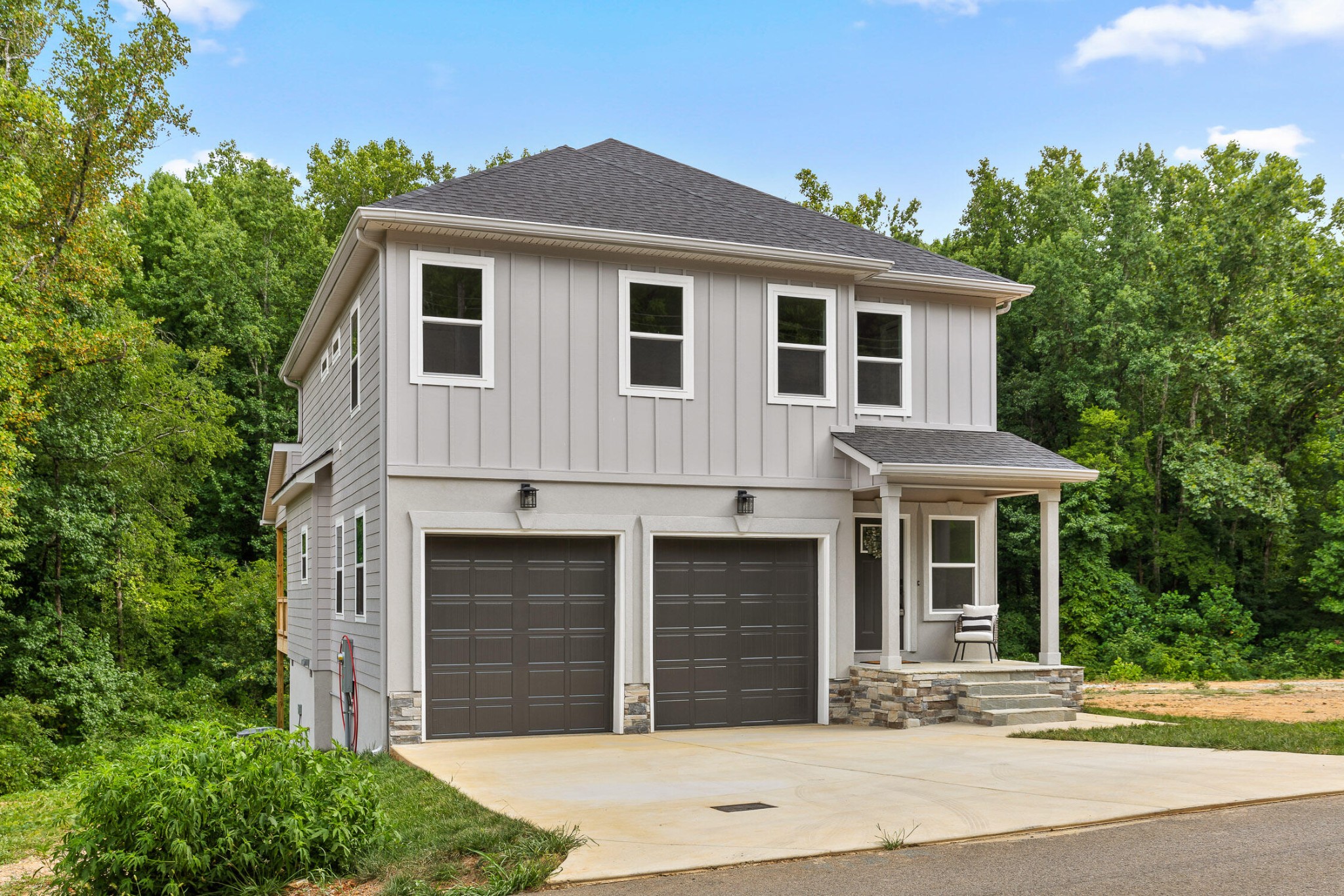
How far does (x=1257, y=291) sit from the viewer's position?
24766 millimetres

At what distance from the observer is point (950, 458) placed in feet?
43.1

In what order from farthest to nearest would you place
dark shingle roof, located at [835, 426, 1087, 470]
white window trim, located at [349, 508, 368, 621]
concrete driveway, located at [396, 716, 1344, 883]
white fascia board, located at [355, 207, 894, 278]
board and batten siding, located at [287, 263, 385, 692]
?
dark shingle roof, located at [835, 426, 1087, 470] < white window trim, located at [349, 508, 368, 621] < board and batten siding, located at [287, 263, 385, 692] < white fascia board, located at [355, 207, 894, 278] < concrete driveway, located at [396, 716, 1344, 883]

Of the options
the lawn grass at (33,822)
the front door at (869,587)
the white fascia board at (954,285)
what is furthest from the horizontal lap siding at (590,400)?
the lawn grass at (33,822)

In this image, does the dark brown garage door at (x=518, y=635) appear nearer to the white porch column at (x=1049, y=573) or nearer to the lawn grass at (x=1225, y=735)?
the lawn grass at (x=1225, y=735)

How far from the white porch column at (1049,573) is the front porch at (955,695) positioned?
34 centimetres

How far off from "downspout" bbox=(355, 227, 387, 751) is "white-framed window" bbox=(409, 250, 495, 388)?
29cm

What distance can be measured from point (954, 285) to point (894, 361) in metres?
1.29

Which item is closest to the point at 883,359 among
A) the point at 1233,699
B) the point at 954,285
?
the point at 954,285

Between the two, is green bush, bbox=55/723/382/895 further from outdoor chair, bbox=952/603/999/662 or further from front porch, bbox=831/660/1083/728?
outdoor chair, bbox=952/603/999/662

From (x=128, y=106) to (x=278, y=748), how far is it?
17819 mm

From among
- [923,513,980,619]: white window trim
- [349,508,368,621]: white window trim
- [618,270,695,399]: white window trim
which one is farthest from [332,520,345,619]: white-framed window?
[923,513,980,619]: white window trim

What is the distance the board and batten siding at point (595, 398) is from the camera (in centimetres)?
1167

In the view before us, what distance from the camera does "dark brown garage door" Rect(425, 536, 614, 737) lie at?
38.3ft

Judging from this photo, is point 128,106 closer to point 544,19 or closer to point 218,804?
point 544,19
